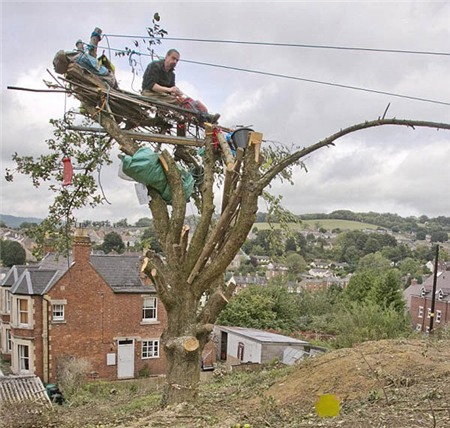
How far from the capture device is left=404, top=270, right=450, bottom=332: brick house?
36469 mm

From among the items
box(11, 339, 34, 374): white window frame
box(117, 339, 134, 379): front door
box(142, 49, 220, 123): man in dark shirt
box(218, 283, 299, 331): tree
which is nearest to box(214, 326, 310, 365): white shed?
box(218, 283, 299, 331): tree

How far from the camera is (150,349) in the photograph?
19.5m

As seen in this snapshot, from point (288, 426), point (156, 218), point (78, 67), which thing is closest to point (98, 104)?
point (78, 67)

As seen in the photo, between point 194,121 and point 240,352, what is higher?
point 194,121

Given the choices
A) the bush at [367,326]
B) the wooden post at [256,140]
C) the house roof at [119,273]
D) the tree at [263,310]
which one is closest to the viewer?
the wooden post at [256,140]

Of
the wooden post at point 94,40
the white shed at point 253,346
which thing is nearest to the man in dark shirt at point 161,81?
the wooden post at point 94,40

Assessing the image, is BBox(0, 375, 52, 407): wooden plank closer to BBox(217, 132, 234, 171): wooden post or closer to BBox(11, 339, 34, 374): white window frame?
BBox(11, 339, 34, 374): white window frame

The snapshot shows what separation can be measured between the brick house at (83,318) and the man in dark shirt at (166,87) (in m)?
11.8

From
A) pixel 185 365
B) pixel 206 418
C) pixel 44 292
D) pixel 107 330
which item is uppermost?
pixel 185 365

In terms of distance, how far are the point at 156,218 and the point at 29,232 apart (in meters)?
1.77

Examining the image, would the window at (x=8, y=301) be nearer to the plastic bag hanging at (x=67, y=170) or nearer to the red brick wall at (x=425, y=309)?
the plastic bag hanging at (x=67, y=170)

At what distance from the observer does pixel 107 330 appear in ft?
60.4

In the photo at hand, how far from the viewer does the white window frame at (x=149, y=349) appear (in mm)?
19266

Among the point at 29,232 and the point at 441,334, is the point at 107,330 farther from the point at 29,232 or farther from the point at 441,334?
the point at 29,232
